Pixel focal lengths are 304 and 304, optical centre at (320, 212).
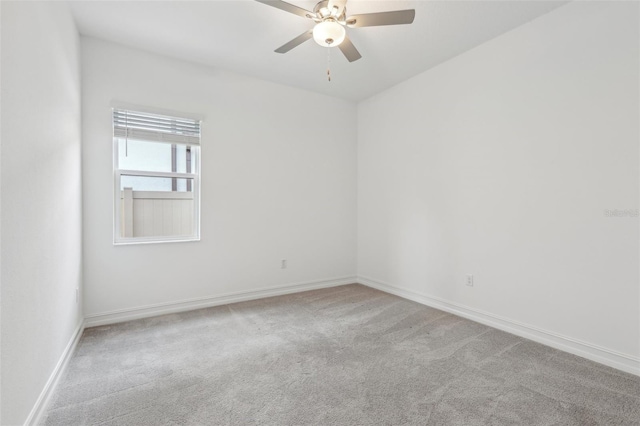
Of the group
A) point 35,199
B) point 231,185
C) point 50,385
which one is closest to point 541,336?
point 231,185

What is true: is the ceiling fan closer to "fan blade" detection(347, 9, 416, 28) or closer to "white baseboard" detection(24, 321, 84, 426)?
"fan blade" detection(347, 9, 416, 28)

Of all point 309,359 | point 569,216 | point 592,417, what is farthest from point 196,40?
point 592,417

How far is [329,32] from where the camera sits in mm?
2176

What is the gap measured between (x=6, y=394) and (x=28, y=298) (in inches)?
17.7

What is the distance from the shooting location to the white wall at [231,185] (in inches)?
116

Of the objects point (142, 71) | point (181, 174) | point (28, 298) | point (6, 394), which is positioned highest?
point (142, 71)

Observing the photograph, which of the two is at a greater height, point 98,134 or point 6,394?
point 98,134

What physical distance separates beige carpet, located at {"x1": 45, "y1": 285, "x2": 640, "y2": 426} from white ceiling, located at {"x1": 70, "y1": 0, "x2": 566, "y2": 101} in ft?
9.02

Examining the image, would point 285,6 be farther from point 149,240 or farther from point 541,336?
point 541,336

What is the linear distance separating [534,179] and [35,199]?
356 cm

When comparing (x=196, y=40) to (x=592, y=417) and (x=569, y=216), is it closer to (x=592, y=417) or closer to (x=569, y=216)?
(x=569, y=216)

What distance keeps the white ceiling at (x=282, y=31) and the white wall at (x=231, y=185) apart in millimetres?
300

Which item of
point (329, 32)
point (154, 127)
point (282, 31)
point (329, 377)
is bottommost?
point (329, 377)

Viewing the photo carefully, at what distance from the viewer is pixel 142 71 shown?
311 centimetres
